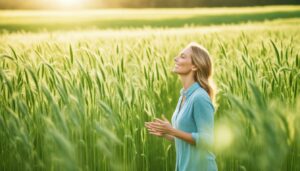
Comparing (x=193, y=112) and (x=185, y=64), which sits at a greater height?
(x=185, y=64)

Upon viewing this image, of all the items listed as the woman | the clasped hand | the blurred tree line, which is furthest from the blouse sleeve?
the blurred tree line

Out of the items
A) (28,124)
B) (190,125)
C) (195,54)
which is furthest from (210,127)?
(28,124)

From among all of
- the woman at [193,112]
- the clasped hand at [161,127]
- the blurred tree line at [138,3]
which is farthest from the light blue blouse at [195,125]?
the blurred tree line at [138,3]

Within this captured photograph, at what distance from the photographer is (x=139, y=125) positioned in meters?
2.61

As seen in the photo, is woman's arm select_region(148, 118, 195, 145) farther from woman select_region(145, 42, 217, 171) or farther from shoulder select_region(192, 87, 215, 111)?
shoulder select_region(192, 87, 215, 111)

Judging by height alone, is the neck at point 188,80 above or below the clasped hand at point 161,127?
above

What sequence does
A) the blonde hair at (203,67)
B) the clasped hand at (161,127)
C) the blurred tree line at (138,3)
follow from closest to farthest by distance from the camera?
the clasped hand at (161,127), the blonde hair at (203,67), the blurred tree line at (138,3)

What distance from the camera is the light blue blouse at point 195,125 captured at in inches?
77.0

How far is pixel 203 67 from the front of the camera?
81.5 inches

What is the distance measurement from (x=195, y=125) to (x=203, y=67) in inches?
10.5

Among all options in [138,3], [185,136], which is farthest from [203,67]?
[138,3]

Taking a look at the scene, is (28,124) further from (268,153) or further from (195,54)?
(268,153)

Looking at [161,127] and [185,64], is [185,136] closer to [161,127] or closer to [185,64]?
[161,127]

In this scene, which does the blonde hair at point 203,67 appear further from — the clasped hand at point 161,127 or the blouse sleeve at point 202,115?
the clasped hand at point 161,127
